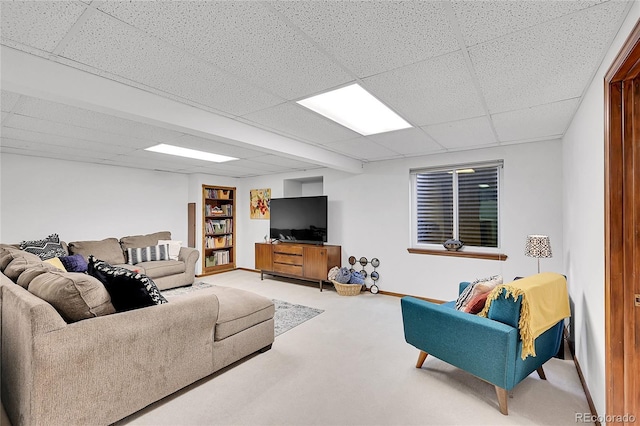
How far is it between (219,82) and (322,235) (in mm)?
3568

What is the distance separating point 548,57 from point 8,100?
3801mm

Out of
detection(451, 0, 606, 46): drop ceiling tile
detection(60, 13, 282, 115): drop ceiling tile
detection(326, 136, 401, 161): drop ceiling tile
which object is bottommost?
detection(326, 136, 401, 161): drop ceiling tile

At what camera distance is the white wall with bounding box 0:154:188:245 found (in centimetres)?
422

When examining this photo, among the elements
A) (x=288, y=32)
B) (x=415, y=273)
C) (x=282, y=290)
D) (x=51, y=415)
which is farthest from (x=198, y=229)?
(x=288, y=32)

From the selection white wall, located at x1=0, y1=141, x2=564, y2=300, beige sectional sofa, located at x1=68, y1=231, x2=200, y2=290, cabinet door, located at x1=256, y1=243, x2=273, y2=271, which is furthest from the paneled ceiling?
cabinet door, located at x1=256, y1=243, x2=273, y2=271

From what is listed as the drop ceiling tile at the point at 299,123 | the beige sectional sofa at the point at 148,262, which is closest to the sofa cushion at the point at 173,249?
the beige sectional sofa at the point at 148,262

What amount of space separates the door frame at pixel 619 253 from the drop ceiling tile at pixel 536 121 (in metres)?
0.91

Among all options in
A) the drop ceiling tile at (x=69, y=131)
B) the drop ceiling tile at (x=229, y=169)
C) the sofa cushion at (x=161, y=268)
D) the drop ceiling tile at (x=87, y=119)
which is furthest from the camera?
the drop ceiling tile at (x=229, y=169)

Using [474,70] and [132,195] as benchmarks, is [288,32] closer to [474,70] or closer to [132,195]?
[474,70]

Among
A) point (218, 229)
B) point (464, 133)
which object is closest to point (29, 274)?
point (464, 133)

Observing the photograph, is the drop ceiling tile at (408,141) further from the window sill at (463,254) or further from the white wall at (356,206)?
the window sill at (463,254)

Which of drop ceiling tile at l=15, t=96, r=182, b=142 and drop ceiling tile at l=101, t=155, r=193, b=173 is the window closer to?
drop ceiling tile at l=15, t=96, r=182, b=142

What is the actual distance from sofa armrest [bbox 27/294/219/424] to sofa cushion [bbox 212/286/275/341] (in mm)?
111

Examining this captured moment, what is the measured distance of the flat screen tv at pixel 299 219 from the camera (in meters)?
5.24
